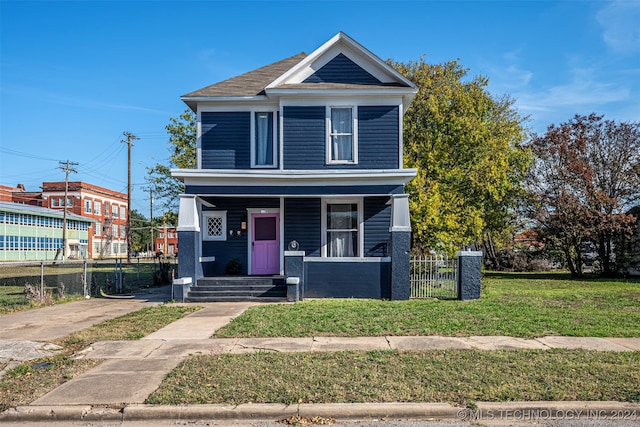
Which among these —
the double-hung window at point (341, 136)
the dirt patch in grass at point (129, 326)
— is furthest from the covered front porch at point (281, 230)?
the dirt patch in grass at point (129, 326)

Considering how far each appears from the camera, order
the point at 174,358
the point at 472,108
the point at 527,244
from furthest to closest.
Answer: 1. the point at 527,244
2. the point at 472,108
3. the point at 174,358

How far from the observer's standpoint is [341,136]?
15.8 meters

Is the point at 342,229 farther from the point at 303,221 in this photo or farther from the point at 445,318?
the point at 445,318

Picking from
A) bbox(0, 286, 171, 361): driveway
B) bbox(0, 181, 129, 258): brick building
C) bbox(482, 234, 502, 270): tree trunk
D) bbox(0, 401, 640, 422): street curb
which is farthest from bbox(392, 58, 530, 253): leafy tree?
bbox(0, 181, 129, 258): brick building

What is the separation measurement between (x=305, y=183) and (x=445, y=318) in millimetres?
6331

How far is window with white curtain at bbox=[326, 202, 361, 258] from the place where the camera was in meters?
16.2

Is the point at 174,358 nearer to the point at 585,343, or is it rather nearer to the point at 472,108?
the point at 585,343

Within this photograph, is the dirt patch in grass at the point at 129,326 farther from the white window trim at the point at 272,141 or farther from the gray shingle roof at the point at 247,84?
the gray shingle roof at the point at 247,84

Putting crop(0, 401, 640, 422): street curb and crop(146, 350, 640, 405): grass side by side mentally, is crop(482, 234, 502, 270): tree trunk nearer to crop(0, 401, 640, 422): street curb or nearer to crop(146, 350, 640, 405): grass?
crop(146, 350, 640, 405): grass

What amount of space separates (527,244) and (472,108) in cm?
1624

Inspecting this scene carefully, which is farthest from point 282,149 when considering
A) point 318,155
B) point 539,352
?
point 539,352

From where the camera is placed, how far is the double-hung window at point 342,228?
1617cm

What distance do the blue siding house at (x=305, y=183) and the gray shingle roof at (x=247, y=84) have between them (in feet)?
0.20

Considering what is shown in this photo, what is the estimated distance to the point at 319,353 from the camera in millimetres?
7438
